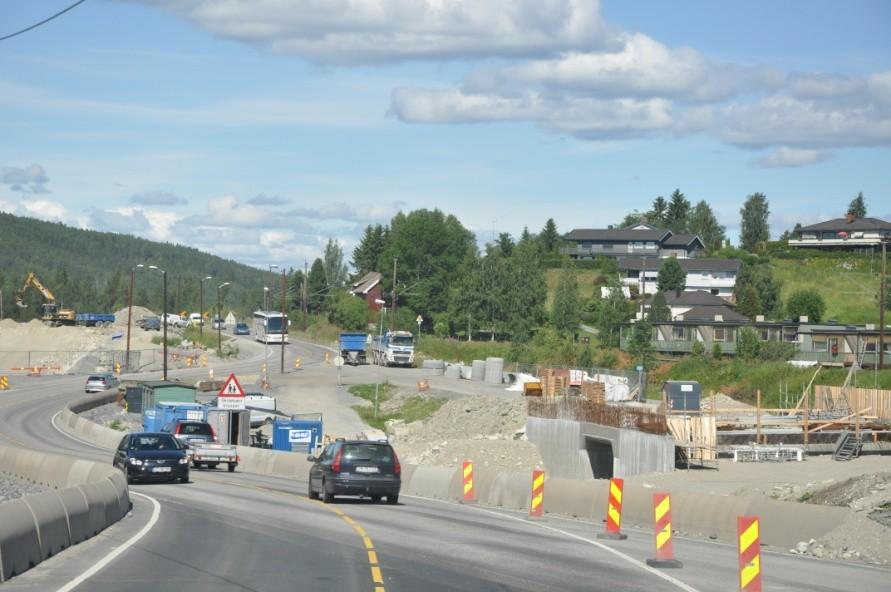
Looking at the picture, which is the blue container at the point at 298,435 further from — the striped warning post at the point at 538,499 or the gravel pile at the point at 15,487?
the striped warning post at the point at 538,499

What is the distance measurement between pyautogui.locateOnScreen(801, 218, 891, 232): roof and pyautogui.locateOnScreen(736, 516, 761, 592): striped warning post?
160 m

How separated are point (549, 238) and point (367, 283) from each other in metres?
28.3

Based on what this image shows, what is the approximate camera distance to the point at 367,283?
175750mm

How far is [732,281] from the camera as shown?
5645 inches

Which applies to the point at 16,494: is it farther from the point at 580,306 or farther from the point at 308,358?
the point at 580,306

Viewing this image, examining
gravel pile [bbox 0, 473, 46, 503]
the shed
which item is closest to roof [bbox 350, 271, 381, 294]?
the shed

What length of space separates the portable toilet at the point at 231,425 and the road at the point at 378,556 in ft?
88.9

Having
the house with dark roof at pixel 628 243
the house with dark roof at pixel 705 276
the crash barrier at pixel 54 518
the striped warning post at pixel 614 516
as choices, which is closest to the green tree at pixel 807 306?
the house with dark roof at pixel 705 276

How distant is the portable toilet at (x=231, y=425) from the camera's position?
5691 centimetres

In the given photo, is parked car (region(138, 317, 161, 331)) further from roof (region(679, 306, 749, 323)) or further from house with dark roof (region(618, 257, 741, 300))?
roof (region(679, 306, 749, 323))

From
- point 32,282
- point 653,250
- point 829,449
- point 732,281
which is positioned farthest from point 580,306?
point 32,282

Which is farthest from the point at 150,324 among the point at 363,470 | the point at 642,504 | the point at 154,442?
the point at 642,504

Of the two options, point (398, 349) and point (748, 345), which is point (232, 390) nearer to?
point (748, 345)

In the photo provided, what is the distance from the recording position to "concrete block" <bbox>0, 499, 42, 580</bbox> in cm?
1506
